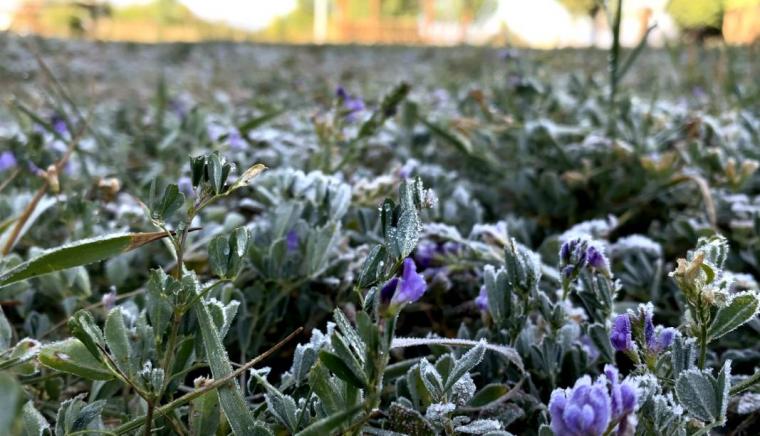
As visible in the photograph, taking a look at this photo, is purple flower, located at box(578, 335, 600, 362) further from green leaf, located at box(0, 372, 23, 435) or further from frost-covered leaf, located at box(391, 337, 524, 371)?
green leaf, located at box(0, 372, 23, 435)

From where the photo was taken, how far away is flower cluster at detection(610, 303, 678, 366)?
2.31 feet

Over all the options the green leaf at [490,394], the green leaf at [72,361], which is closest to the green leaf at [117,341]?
the green leaf at [72,361]

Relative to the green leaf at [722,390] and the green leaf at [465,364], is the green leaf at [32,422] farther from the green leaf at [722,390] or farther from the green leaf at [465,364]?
the green leaf at [722,390]

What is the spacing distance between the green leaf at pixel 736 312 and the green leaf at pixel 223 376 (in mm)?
461

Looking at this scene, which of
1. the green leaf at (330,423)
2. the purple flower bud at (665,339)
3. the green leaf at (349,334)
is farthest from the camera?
the purple flower bud at (665,339)

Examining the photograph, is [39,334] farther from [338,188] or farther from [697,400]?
[697,400]

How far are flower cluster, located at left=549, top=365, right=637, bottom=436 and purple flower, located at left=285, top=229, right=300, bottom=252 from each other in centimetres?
65

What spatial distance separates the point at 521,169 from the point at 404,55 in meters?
5.33

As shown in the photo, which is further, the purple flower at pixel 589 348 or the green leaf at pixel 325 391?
the purple flower at pixel 589 348

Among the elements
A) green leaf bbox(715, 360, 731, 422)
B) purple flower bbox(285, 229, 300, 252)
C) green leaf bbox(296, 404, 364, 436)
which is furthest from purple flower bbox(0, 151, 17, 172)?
green leaf bbox(715, 360, 731, 422)

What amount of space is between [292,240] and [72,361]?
484mm

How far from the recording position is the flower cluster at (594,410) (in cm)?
51

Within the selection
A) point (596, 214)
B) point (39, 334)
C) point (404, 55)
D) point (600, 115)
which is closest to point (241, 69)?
point (404, 55)

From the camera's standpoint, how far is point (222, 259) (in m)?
0.70
